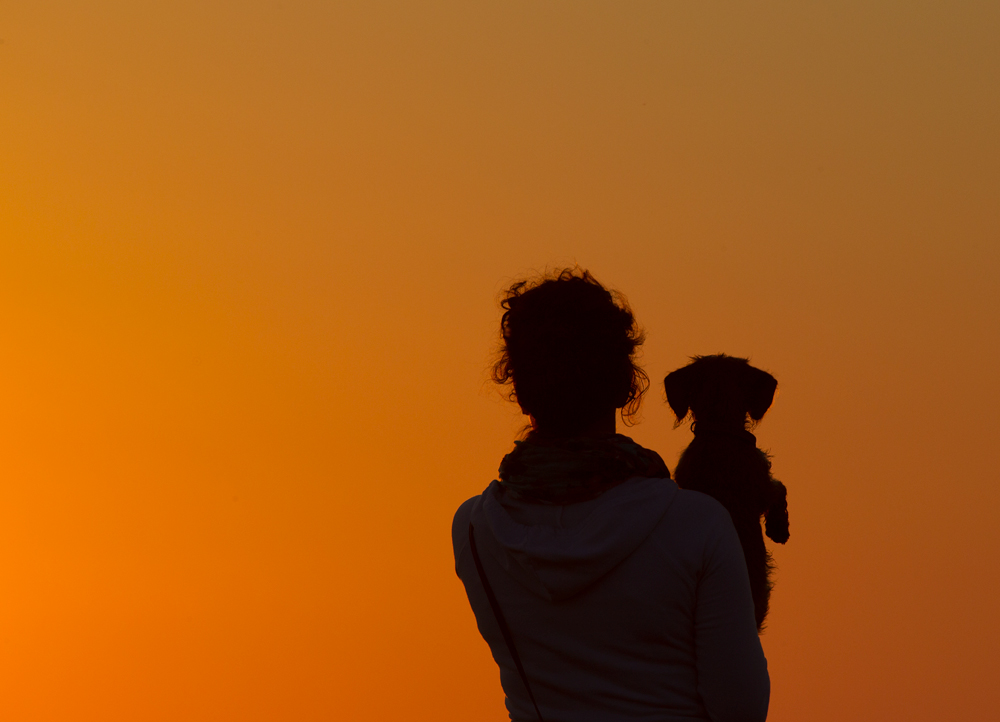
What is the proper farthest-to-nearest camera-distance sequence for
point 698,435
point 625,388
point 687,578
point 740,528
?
point 698,435
point 740,528
point 625,388
point 687,578

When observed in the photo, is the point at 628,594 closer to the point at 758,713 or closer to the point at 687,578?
the point at 687,578

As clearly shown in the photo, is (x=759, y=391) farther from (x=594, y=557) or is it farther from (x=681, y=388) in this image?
(x=594, y=557)

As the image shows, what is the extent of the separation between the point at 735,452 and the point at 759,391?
0.51 ft

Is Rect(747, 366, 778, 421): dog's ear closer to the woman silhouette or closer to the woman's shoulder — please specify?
the woman silhouette

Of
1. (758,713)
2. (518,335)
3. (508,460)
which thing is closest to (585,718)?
(758,713)

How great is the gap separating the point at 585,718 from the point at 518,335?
0.46 metres

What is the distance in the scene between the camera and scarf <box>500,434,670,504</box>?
3.43 feet

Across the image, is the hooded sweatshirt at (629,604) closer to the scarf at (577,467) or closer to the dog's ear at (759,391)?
the scarf at (577,467)

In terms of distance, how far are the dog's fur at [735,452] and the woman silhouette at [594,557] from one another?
0.51 meters

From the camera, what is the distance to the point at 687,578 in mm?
984

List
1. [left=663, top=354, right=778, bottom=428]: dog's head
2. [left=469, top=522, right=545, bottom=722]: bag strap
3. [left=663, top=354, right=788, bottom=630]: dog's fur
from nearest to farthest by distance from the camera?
[left=469, top=522, right=545, bottom=722]: bag strap → [left=663, top=354, right=788, bottom=630]: dog's fur → [left=663, top=354, right=778, bottom=428]: dog's head

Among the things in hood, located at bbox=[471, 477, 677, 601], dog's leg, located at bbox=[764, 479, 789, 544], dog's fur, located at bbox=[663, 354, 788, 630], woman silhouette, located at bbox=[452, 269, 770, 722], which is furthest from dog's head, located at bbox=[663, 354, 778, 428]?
hood, located at bbox=[471, 477, 677, 601]

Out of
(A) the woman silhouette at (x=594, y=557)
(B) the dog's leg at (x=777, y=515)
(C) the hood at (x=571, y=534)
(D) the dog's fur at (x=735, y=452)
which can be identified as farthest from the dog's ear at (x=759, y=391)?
(C) the hood at (x=571, y=534)

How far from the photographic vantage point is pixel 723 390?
1.70 meters
